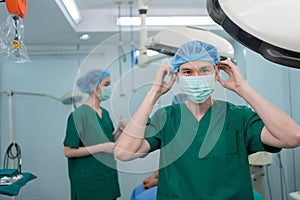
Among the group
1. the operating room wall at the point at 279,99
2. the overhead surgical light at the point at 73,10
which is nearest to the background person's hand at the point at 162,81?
the overhead surgical light at the point at 73,10

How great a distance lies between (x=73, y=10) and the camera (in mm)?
2600

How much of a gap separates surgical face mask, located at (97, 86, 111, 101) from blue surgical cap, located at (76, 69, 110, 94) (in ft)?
0.13

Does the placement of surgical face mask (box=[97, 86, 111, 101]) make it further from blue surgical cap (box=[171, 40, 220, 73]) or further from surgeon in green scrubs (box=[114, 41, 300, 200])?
blue surgical cap (box=[171, 40, 220, 73])

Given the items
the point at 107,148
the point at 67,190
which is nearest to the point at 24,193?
the point at 67,190

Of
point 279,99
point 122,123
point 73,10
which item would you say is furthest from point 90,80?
point 279,99

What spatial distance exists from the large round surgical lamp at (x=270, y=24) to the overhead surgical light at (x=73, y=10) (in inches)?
79.8

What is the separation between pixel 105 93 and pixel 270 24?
96cm

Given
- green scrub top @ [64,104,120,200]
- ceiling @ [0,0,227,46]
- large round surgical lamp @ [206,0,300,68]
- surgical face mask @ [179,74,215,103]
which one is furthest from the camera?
ceiling @ [0,0,227,46]

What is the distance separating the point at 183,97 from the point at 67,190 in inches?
108

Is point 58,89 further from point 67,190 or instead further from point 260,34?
point 260,34

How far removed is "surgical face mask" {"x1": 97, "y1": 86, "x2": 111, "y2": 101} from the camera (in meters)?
1.25

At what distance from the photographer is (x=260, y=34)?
0.44m

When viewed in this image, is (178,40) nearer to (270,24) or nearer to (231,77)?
(231,77)

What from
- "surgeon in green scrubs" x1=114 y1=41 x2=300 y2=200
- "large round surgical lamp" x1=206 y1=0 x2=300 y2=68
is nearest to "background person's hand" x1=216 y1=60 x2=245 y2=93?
"surgeon in green scrubs" x1=114 y1=41 x2=300 y2=200
